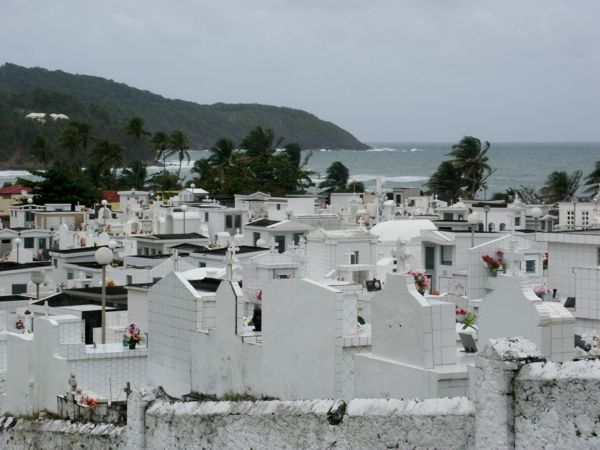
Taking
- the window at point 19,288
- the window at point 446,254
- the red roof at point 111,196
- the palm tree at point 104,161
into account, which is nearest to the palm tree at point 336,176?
the palm tree at point 104,161

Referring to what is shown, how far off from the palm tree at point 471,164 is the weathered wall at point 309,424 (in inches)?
3791

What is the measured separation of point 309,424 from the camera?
484 inches

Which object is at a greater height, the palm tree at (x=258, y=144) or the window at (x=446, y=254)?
the palm tree at (x=258, y=144)

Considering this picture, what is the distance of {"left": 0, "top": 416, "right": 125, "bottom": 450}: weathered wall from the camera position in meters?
15.8

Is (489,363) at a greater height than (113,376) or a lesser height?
greater

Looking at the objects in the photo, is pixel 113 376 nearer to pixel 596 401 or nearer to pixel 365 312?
pixel 365 312

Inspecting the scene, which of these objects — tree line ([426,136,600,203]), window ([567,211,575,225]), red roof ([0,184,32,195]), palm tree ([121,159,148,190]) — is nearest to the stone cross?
window ([567,211,575,225])

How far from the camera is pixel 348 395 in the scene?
50.5 feet

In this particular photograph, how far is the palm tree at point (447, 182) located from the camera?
11019cm

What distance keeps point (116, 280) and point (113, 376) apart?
62.5 feet

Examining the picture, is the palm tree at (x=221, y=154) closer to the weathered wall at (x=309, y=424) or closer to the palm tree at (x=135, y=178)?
the palm tree at (x=135, y=178)

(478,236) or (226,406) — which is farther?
(478,236)

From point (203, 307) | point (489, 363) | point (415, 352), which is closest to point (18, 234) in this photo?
point (203, 307)

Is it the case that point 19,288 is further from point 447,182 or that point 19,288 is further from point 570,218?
point 447,182
